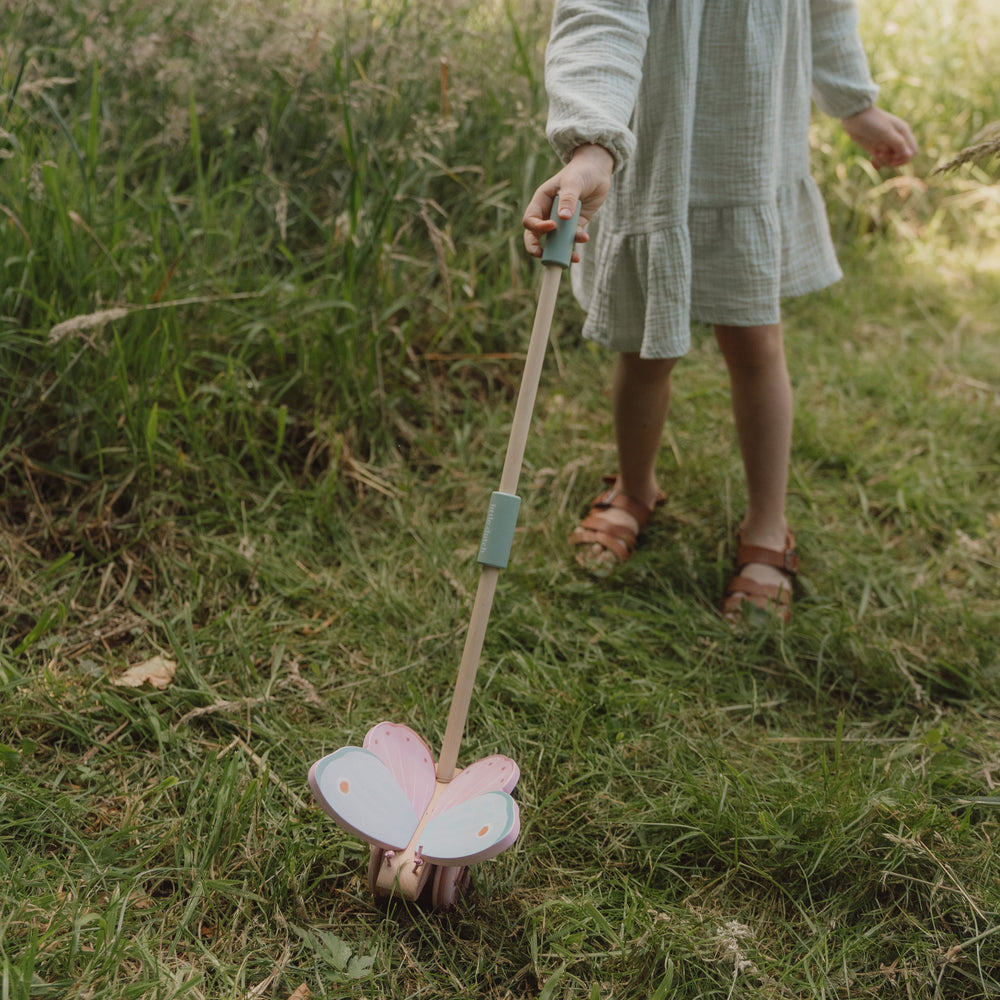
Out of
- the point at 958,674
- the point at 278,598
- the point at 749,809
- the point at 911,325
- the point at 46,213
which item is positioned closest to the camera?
the point at 749,809

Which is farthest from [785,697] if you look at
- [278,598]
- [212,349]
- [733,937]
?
[212,349]

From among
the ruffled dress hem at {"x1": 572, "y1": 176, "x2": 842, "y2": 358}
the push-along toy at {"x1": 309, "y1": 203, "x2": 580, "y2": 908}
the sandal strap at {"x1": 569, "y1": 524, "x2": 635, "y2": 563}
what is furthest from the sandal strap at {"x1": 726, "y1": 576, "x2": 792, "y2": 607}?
the push-along toy at {"x1": 309, "y1": 203, "x2": 580, "y2": 908}

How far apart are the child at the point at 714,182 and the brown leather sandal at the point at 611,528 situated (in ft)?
0.12

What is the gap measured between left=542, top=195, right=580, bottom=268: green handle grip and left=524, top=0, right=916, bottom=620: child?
0.09m

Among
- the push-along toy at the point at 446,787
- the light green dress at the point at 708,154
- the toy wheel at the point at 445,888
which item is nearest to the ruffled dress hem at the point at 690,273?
the light green dress at the point at 708,154

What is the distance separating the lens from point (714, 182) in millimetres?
1568

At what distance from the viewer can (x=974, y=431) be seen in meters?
2.39

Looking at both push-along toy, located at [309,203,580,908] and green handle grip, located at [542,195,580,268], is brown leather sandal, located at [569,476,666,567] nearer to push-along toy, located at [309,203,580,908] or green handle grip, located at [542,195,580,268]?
push-along toy, located at [309,203,580,908]

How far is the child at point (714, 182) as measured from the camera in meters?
1.37

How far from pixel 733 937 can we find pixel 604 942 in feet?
0.51

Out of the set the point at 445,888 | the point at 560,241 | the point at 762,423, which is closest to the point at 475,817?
the point at 445,888

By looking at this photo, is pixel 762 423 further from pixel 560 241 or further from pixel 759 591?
pixel 560 241

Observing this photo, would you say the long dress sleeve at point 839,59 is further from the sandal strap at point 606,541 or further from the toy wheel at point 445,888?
the toy wheel at point 445,888

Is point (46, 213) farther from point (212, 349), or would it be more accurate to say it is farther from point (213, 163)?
point (213, 163)
